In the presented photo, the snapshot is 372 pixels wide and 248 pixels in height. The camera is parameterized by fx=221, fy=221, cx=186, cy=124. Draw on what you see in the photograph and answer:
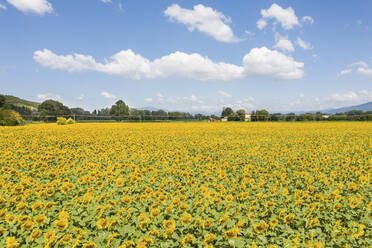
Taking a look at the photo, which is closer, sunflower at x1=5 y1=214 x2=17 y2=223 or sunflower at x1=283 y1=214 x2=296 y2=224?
sunflower at x1=5 y1=214 x2=17 y2=223

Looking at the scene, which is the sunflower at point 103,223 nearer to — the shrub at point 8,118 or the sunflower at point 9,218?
the sunflower at point 9,218

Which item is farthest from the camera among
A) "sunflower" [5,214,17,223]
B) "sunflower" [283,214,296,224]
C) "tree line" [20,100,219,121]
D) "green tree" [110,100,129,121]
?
"green tree" [110,100,129,121]

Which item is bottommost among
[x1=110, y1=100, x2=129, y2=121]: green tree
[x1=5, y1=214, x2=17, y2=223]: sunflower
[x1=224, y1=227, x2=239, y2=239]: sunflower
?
[x1=224, y1=227, x2=239, y2=239]: sunflower

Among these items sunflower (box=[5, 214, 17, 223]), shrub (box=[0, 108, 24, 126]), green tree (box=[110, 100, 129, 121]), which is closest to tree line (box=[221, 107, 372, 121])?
shrub (box=[0, 108, 24, 126])

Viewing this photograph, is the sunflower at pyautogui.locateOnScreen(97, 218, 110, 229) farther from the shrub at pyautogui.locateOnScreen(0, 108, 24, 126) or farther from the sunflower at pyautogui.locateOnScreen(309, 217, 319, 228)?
the shrub at pyautogui.locateOnScreen(0, 108, 24, 126)

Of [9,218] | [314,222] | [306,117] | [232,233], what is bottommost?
[314,222]

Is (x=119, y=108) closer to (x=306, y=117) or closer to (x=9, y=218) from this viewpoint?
(x=306, y=117)

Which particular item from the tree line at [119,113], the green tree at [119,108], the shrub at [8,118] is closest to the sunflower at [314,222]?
the shrub at [8,118]

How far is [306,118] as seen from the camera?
4225 cm

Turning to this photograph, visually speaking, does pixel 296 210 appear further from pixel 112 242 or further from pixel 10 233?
pixel 10 233

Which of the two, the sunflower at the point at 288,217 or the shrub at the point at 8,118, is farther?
the shrub at the point at 8,118

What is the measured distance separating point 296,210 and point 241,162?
3.17m

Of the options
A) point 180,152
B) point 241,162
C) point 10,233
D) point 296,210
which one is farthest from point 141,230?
point 180,152

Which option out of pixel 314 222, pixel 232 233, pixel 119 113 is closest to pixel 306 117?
pixel 314 222
